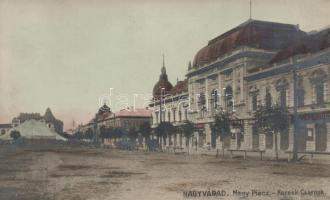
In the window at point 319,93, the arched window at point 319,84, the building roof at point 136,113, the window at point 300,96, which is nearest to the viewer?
the arched window at point 319,84

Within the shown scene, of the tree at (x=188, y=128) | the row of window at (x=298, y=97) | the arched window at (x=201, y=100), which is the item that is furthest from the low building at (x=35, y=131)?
the row of window at (x=298, y=97)

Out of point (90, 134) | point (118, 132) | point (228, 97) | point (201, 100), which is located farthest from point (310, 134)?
point (90, 134)

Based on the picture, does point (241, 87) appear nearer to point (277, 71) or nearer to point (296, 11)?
point (277, 71)

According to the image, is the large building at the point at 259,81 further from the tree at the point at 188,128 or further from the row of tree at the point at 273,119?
the row of tree at the point at 273,119

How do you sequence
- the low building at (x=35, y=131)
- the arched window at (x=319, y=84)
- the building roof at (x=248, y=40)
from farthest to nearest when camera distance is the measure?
1. the low building at (x=35, y=131)
2. the building roof at (x=248, y=40)
3. the arched window at (x=319, y=84)

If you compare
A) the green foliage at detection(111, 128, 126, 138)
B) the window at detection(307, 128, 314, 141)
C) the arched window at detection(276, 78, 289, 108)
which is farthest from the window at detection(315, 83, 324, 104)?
the green foliage at detection(111, 128, 126, 138)

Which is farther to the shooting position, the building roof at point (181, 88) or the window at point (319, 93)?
the building roof at point (181, 88)

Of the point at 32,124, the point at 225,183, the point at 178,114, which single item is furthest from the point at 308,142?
the point at 32,124

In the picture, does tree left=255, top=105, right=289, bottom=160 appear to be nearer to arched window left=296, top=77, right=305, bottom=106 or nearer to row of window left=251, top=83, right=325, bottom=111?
arched window left=296, top=77, right=305, bottom=106

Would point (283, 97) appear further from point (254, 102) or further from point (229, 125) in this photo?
point (229, 125)
